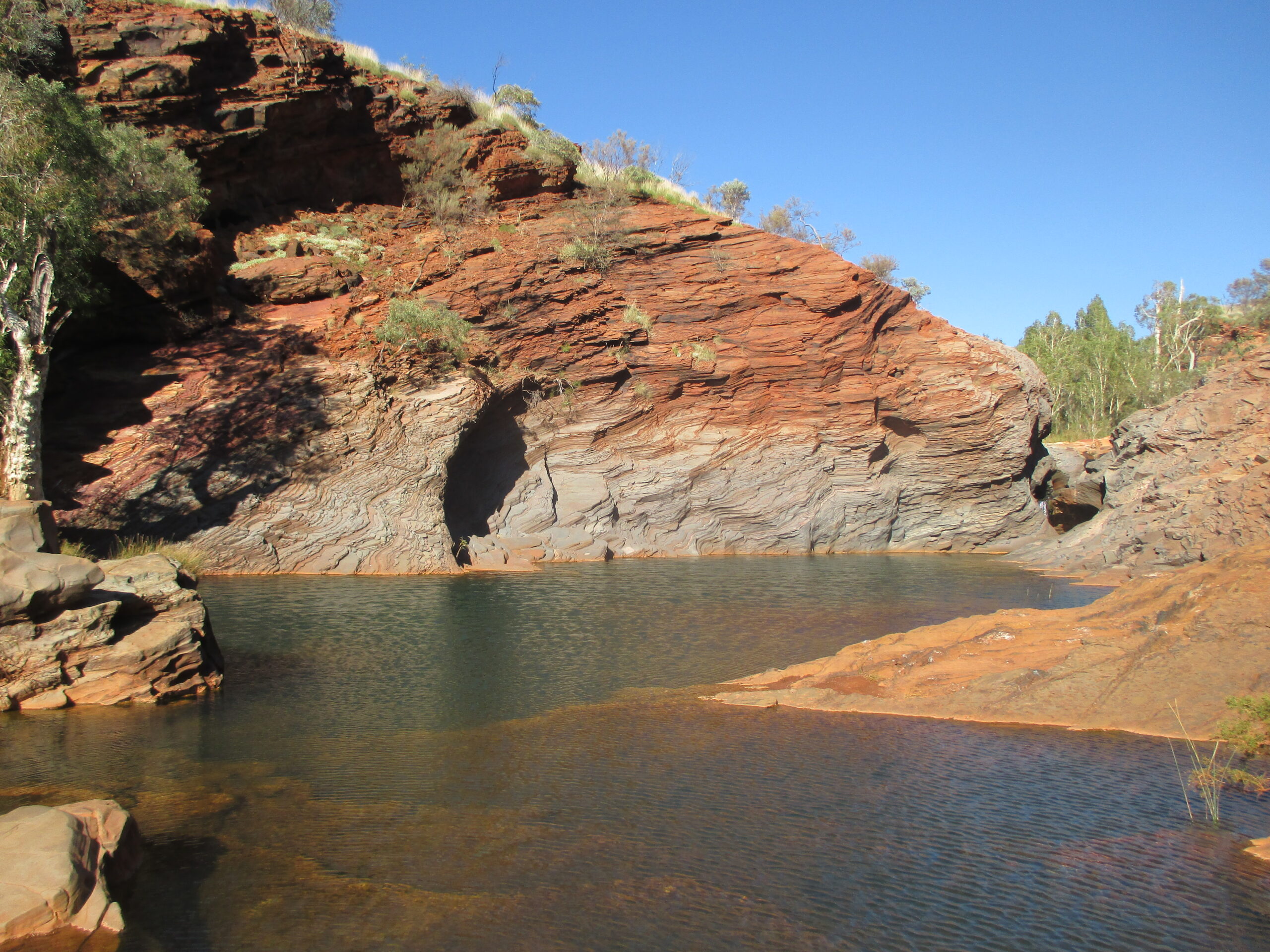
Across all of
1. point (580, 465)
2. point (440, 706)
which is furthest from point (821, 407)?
point (440, 706)

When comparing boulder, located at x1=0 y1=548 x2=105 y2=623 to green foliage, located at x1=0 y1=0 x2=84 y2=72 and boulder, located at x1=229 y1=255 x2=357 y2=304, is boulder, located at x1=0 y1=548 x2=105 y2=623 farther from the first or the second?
boulder, located at x1=229 y1=255 x2=357 y2=304

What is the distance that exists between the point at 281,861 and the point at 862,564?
2009cm

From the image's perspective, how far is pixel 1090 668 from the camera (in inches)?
336

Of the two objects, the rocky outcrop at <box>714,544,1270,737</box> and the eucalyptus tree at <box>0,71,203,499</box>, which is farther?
the eucalyptus tree at <box>0,71,203,499</box>

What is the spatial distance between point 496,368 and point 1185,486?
18590mm

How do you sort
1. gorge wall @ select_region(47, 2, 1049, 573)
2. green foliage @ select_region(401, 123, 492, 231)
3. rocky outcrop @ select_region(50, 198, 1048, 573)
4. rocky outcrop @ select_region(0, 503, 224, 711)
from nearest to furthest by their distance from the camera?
rocky outcrop @ select_region(0, 503, 224, 711) → gorge wall @ select_region(47, 2, 1049, 573) → rocky outcrop @ select_region(50, 198, 1048, 573) → green foliage @ select_region(401, 123, 492, 231)

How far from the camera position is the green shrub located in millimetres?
12688

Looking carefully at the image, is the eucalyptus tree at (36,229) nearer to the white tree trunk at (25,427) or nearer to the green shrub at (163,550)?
the white tree trunk at (25,427)

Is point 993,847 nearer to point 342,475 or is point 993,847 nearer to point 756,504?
point 342,475

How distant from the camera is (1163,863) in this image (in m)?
5.21

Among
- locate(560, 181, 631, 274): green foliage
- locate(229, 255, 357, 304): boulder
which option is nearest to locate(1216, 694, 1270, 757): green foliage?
locate(229, 255, 357, 304): boulder

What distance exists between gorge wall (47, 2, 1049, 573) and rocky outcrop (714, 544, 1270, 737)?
42.0 ft

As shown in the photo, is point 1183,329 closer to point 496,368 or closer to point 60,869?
point 496,368

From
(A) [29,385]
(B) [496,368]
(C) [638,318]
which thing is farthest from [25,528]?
(C) [638,318]
